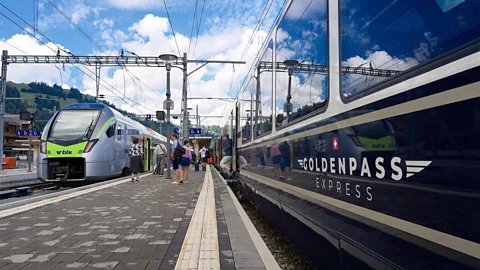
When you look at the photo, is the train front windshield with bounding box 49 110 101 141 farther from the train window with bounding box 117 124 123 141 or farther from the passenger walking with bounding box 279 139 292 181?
the passenger walking with bounding box 279 139 292 181

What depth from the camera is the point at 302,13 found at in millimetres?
4113

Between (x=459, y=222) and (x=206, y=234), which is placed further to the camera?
(x=206, y=234)

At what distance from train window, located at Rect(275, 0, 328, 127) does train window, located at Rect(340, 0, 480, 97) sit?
471 mm

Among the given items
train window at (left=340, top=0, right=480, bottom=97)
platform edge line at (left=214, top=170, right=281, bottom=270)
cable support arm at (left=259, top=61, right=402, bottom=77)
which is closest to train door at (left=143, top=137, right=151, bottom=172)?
platform edge line at (left=214, top=170, right=281, bottom=270)

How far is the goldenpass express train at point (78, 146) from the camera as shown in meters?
13.1

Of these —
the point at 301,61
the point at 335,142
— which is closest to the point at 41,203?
the point at 301,61

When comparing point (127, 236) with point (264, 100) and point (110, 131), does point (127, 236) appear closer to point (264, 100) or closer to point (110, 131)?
point (264, 100)


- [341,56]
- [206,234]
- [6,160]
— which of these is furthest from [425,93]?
[6,160]

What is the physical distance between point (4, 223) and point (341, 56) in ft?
18.2

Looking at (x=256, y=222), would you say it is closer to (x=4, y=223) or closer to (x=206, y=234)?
(x=206, y=234)

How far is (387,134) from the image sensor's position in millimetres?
2158

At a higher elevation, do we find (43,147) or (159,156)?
(43,147)

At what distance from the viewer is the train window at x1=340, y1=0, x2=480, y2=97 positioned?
1.72 metres

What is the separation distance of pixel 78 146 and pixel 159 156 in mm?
5532
